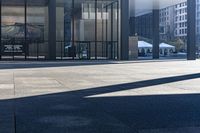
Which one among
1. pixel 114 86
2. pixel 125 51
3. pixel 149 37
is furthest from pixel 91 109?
pixel 149 37

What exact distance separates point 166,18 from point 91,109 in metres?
165

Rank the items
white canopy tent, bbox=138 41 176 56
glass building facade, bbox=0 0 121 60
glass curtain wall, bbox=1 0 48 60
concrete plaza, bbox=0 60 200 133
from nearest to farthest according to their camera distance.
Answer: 1. concrete plaza, bbox=0 60 200 133
2. glass curtain wall, bbox=1 0 48 60
3. glass building facade, bbox=0 0 121 60
4. white canopy tent, bbox=138 41 176 56

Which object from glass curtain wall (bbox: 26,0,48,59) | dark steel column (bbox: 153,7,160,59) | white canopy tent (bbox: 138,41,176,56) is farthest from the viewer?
white canopy tent (bbox: 138,41,176,56)

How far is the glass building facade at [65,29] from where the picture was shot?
5200cm

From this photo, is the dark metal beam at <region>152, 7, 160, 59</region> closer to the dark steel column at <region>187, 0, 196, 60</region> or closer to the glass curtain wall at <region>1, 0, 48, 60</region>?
the dark steel column at <region>187, 0, 196, 60</region>

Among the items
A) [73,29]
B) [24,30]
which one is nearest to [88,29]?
[73,29]

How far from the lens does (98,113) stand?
423 inches

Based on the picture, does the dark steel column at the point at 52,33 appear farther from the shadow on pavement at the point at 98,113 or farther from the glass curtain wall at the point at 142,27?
the shadow on pavement at the point at 98,113

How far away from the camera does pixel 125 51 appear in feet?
163

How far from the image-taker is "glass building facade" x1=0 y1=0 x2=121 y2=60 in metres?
52.0

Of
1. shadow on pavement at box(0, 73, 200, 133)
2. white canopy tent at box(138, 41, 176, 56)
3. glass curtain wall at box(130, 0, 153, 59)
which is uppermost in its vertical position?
glass curtain wall at box(130, 0, 153, 59)

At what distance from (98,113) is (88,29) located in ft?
148

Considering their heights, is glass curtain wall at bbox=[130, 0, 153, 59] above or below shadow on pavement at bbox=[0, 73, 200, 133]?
above

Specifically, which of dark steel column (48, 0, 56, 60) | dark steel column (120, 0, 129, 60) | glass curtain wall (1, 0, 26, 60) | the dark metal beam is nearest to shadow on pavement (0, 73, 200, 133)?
dark steel column (48, 0, 56, 60)
